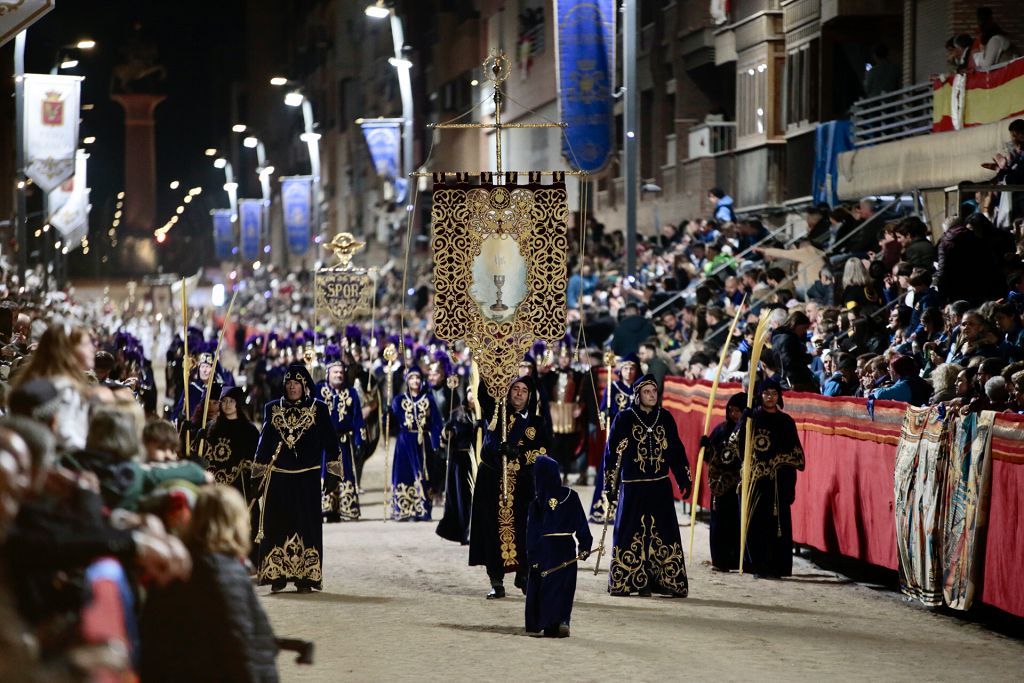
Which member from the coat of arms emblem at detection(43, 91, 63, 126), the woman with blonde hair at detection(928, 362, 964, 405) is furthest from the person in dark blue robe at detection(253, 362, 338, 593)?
the coat of arms emblem at detection(43, 91, 63, 126)

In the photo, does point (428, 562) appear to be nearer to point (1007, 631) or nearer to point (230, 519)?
point (1007, 631)

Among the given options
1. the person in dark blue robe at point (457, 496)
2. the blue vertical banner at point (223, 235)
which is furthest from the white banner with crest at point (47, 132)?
the blue vertical banner at point (223, 235)

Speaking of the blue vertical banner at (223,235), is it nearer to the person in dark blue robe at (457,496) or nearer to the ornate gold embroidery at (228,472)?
the person in dark blue robe at (457,496)

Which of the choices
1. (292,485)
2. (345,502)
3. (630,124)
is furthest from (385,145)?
(292,485)

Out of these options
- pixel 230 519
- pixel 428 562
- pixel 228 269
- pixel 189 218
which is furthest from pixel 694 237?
pixel 189 218

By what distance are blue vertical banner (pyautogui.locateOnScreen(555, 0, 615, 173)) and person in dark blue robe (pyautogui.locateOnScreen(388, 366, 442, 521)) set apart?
16.3ft

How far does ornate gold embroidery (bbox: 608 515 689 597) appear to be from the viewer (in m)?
14.1

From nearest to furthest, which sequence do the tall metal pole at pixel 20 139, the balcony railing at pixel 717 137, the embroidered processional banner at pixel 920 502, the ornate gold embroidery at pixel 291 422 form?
the embroidered processional banner at pixel 920 502, the ornate gold embroidery at pixel 291 422, the tall metal pole at pixel 20 139, the balcony railing at pixel 717 137

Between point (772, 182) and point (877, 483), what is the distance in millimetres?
15882

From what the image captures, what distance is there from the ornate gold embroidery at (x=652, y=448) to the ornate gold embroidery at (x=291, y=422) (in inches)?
107

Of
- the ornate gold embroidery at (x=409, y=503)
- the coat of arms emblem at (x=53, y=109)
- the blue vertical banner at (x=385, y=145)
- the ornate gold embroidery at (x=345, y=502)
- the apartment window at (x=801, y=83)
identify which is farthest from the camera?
the blue vertical banner at (x=385, y=145)

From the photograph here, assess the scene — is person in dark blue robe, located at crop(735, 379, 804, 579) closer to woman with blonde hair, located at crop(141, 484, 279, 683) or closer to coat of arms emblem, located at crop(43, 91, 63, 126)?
woman with blonde hair, located at crop(141, 484, 279, 683)

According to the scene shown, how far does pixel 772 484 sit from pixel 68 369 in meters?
8.77

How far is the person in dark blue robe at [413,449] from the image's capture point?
20.2 meters
